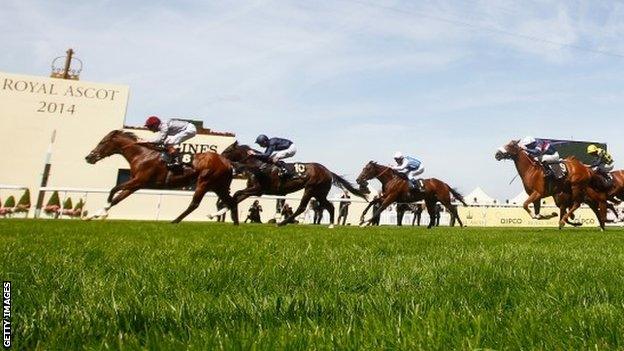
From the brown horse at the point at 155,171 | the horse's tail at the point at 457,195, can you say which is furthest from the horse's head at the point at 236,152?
the horse's tail at the point at 457,195

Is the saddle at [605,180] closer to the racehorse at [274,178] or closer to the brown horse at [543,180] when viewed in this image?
the brown horse at [543,180]

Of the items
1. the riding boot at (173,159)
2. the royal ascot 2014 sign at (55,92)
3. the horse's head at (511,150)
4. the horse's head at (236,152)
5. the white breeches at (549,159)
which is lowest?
the riding boot at (173,159)

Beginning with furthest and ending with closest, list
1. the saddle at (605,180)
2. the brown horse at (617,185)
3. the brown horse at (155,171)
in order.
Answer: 1. the brown horse at (617,185)
2. the saddle at (605,180)
3. the brown horse at (155,171)

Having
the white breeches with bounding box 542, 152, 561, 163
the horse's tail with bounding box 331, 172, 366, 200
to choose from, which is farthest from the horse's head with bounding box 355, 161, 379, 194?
the white breeches with bounding box 542, 152, 561, 163

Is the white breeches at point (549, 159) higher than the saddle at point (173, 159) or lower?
higher

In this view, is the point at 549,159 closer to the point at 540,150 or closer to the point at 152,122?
the point at 540,150

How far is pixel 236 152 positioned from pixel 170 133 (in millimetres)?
2184

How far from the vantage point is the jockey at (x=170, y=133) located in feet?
44.0

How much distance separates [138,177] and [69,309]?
11.4 m

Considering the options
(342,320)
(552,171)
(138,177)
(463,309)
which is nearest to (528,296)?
(463,309)

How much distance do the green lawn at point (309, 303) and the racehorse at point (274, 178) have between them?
11.0 m

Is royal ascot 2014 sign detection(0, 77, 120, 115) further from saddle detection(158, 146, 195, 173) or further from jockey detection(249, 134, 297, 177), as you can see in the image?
saddle detection(158, 146, 195, 173)

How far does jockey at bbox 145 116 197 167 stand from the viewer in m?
13.4

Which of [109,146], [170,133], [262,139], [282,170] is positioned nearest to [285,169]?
[282,170]
